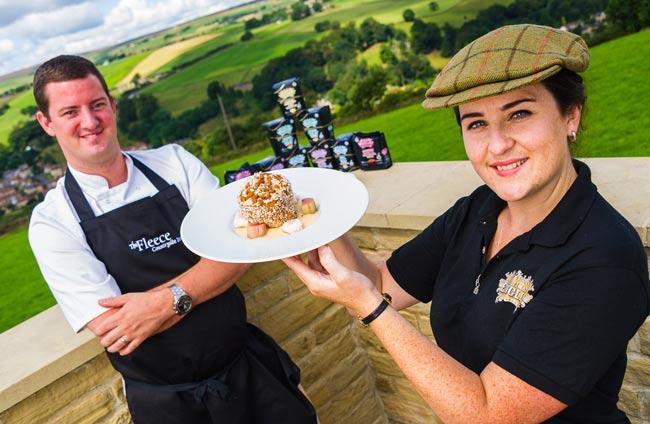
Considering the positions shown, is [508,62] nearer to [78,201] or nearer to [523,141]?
[523,141]

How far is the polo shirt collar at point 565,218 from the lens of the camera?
3.66ft

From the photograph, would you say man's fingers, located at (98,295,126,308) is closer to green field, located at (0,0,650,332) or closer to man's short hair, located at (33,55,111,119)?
man's short hair, located at (33,55,111,119)

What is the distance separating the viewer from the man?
1.70 metres

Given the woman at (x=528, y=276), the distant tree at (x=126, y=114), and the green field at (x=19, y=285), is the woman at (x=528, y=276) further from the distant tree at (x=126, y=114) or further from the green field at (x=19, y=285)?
the distant tree at (x=126, y=114)

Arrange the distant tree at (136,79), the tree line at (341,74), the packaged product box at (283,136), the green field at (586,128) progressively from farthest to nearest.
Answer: the distant tree at (136,79) → the tree line at (341,74) → the packaged product box at (283,136) → the green field at (586,128)

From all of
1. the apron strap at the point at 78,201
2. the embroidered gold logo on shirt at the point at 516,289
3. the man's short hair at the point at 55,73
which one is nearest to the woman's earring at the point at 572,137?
the embroidered gold logo on shirt at the point at 516,289

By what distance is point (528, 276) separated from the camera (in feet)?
3.78

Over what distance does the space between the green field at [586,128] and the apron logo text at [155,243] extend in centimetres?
147

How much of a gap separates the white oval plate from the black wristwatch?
317 mm

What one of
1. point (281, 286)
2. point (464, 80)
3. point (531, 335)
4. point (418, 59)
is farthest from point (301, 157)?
point (418, 59)

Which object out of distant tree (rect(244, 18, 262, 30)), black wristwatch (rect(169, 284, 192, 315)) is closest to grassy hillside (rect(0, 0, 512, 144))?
distant tree (rect(244, 18, 262, 30))

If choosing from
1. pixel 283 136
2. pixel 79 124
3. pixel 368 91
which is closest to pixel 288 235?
pixel 79 124

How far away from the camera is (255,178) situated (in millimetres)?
1821

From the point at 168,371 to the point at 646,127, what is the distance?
315 cm
